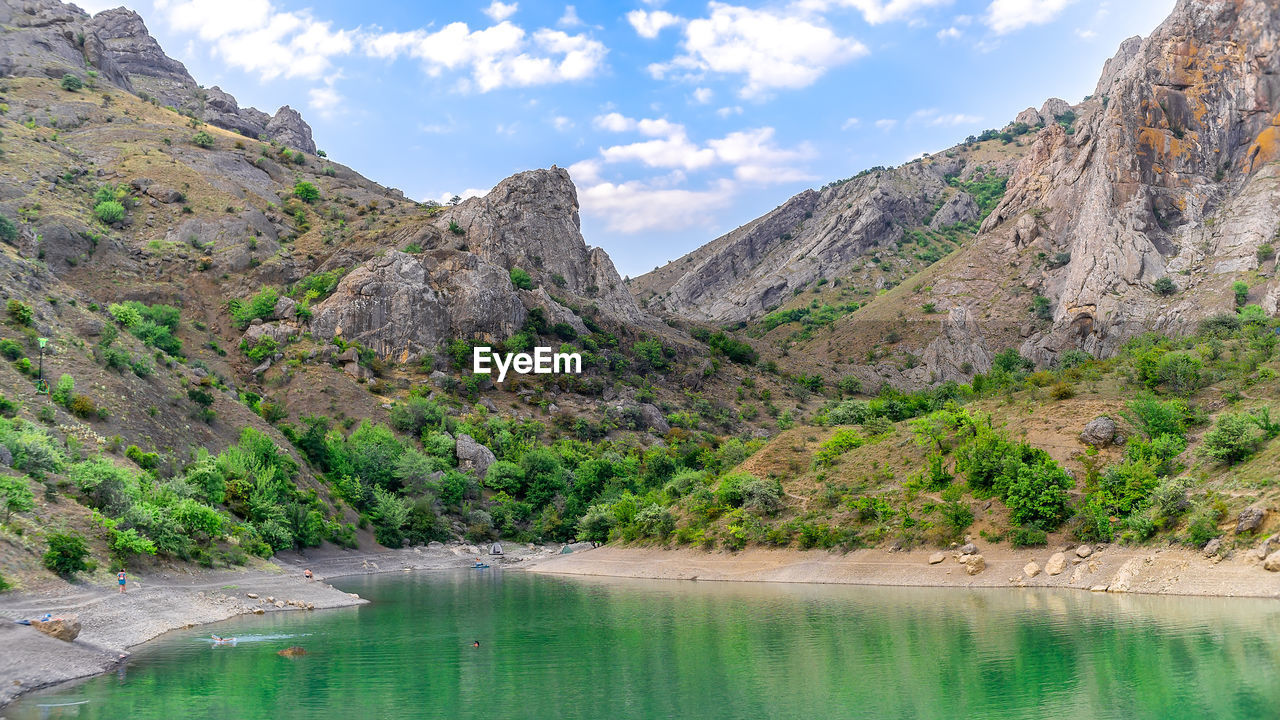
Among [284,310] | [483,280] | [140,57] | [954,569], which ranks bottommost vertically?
[954,569]

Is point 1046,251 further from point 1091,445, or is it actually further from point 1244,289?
point 1091,445

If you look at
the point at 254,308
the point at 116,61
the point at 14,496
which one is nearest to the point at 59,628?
the point at 14,496

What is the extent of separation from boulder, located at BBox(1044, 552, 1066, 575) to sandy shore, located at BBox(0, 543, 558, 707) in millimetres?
35820

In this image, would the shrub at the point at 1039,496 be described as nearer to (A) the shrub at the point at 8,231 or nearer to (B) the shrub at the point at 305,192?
(A) the shrub at the point at 8,231

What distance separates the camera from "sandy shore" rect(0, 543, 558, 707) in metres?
22.3

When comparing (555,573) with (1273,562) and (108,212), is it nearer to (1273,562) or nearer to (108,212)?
(1273,562)

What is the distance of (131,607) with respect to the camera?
31750 mm

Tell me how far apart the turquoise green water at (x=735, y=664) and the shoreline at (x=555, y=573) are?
1.35m

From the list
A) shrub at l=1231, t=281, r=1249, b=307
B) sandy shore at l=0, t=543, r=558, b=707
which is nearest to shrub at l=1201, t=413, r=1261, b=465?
sandy shore at l=0, t=543, r=558, b=707

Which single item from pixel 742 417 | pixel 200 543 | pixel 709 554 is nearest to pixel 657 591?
pixel 709 554

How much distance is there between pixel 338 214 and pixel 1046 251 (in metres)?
109

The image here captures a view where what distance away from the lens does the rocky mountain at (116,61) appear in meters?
129

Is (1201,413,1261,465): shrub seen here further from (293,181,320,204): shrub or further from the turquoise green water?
(293,181,320,204): shrub

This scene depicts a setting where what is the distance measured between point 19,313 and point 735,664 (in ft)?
168
